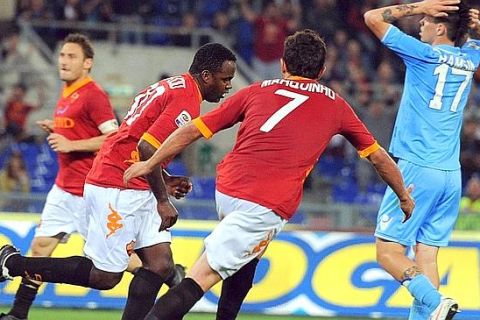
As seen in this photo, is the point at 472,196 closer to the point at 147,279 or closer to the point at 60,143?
the point at 60,143

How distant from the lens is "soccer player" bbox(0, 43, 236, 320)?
7527mm

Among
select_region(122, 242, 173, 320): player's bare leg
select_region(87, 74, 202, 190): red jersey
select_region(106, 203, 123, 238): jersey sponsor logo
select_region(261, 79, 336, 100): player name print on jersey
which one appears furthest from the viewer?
select_region(106, 203, 123, 238): jersey sponsor logo

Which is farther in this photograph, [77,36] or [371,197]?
[371,197]

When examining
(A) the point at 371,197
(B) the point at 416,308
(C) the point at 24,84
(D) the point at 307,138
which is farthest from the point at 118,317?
(C) the point at 24,84

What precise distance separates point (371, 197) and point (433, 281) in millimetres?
8240

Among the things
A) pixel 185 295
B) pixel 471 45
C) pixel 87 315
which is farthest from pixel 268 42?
pixel 185 295

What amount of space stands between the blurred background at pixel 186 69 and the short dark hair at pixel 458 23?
3757 millimetres

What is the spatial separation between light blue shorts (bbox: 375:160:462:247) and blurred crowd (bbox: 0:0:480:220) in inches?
368

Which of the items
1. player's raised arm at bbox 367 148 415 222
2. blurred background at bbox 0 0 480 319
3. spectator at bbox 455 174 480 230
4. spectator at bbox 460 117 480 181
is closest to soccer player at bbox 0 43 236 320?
player's raised arm at bbox 367 148 415 222

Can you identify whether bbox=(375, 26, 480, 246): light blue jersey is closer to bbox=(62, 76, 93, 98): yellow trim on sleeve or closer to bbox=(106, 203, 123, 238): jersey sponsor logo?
bbox=(106, 203, 123, 238): jersey sponsor logo

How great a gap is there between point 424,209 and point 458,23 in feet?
4.42

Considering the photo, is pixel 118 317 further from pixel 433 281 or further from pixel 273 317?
pixel 433 281

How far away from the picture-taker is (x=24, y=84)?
58.3ft

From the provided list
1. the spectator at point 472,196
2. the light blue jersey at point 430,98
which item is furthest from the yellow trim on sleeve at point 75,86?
the spectator at point 472,196
